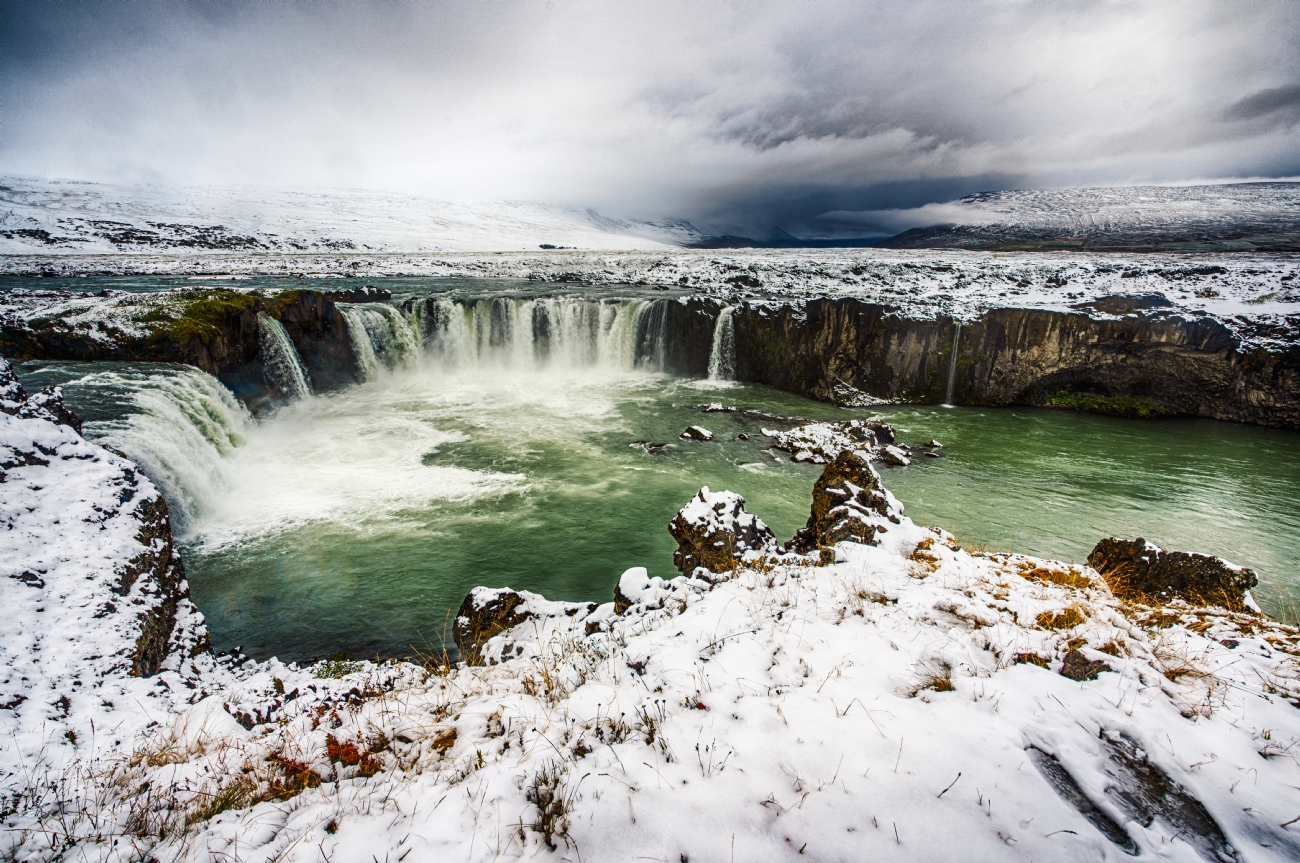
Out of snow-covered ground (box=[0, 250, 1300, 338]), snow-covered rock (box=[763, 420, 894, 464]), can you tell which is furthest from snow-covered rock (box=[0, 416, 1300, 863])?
snow-covered ground (box=[0, 250, 1300, 338])

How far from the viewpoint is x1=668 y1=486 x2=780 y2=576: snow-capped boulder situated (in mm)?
8086

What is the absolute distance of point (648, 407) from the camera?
2273cm

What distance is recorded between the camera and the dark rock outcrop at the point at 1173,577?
20.7 ft

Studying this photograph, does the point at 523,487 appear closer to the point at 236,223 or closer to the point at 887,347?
the point at 887,347

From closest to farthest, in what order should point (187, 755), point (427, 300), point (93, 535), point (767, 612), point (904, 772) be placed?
point (904, 772), point (187, 755), point (767, 612), point (93, 535), point (427, 300)

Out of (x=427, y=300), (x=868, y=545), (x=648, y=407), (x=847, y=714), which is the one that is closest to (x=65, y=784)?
(x=847, y=714)

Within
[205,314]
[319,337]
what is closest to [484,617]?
[205,314]

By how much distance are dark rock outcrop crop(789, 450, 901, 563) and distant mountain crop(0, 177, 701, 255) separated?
100m

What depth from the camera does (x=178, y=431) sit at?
43.0 feet

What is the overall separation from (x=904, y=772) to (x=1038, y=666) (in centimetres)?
176

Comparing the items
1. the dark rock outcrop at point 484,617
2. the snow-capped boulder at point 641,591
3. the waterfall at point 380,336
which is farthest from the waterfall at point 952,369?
the waterfall at point 380,336

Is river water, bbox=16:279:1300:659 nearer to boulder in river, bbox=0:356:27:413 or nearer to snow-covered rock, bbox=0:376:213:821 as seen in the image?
snow-covered rock, bbox=0:376:213:821

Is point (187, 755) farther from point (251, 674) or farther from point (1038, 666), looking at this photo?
point (1038, 666)

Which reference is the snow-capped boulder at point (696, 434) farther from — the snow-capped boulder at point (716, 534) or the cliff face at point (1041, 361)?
the snow-capped boulder at point (716, 534)
